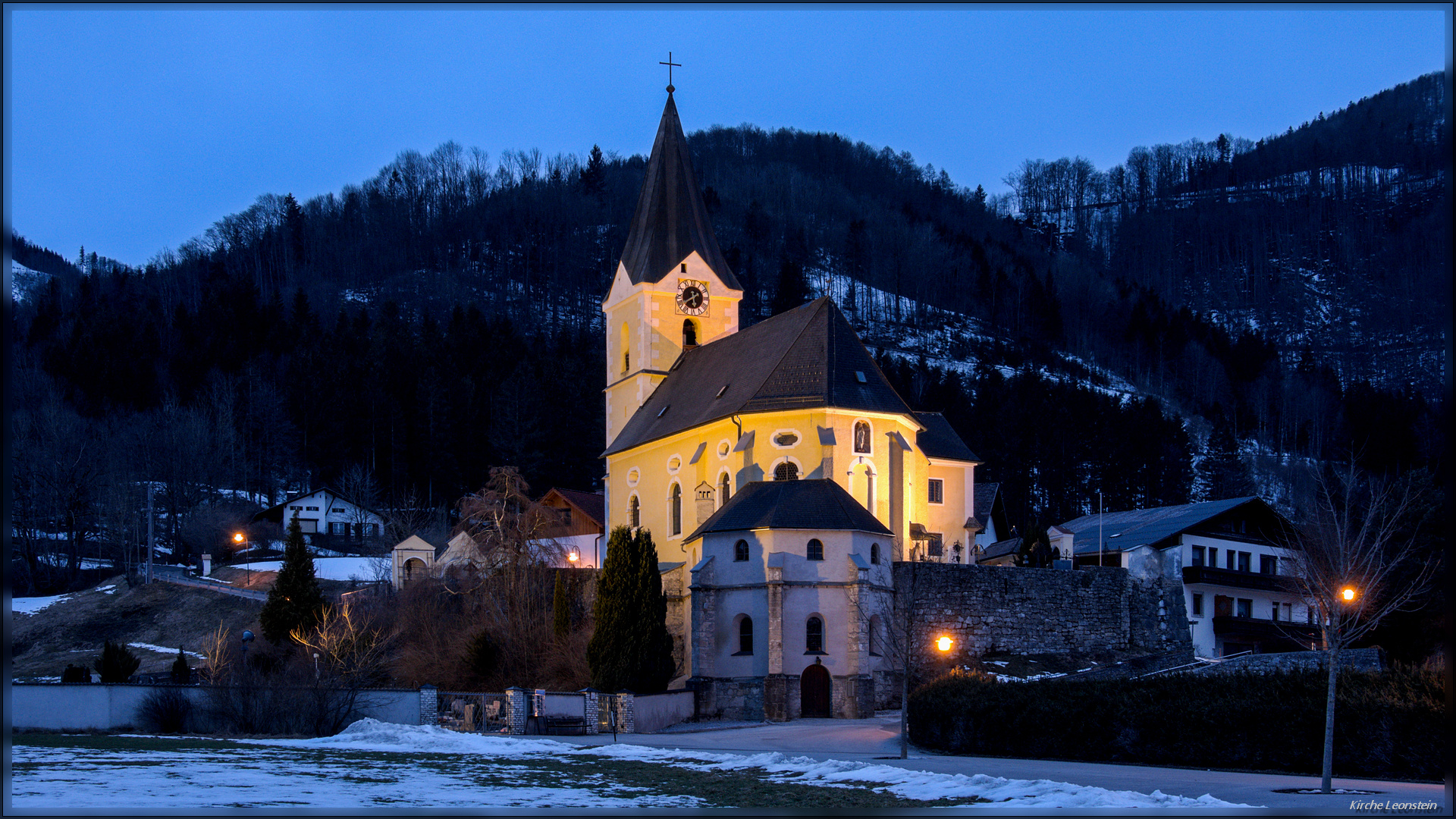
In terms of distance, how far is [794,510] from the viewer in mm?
37500

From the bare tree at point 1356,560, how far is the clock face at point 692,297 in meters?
25.8

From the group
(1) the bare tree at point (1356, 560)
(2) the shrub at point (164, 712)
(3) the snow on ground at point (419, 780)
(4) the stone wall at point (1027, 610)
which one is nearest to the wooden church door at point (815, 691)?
(4) the stone wall at point (1027, 610)

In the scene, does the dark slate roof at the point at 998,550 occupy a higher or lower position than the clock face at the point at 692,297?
lower

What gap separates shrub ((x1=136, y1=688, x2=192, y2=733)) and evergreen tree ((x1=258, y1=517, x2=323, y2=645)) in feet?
47.6

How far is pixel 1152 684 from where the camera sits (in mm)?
23797

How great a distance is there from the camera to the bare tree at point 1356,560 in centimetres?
2017

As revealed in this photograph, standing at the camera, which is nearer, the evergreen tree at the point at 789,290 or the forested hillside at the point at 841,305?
the forested hillside at the point at 841,305

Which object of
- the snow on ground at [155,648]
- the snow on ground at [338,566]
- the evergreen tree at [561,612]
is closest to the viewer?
the evergreen tree at [561,612]

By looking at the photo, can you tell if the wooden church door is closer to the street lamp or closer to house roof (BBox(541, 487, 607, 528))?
house roof (BBox(541, 487, 607, 528))

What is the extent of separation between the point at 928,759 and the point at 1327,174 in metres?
177

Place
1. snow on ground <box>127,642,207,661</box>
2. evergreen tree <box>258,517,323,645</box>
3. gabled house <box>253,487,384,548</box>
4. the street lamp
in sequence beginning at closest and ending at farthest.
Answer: evergreen tree <box>258,517,323,645</box> < snow on ground <box>127,642,207,661</box> < the street lamp < gabled house <box>253,487,384,548</box>

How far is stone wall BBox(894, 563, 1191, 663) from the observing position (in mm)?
38562

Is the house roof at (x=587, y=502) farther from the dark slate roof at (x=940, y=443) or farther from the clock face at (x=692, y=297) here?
the dark slate roof at (x=940, y=443)

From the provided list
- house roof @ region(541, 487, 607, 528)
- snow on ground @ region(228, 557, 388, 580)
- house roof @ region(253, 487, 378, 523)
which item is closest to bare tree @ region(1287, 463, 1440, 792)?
house roof @ region(541, 487, 607, 528)
